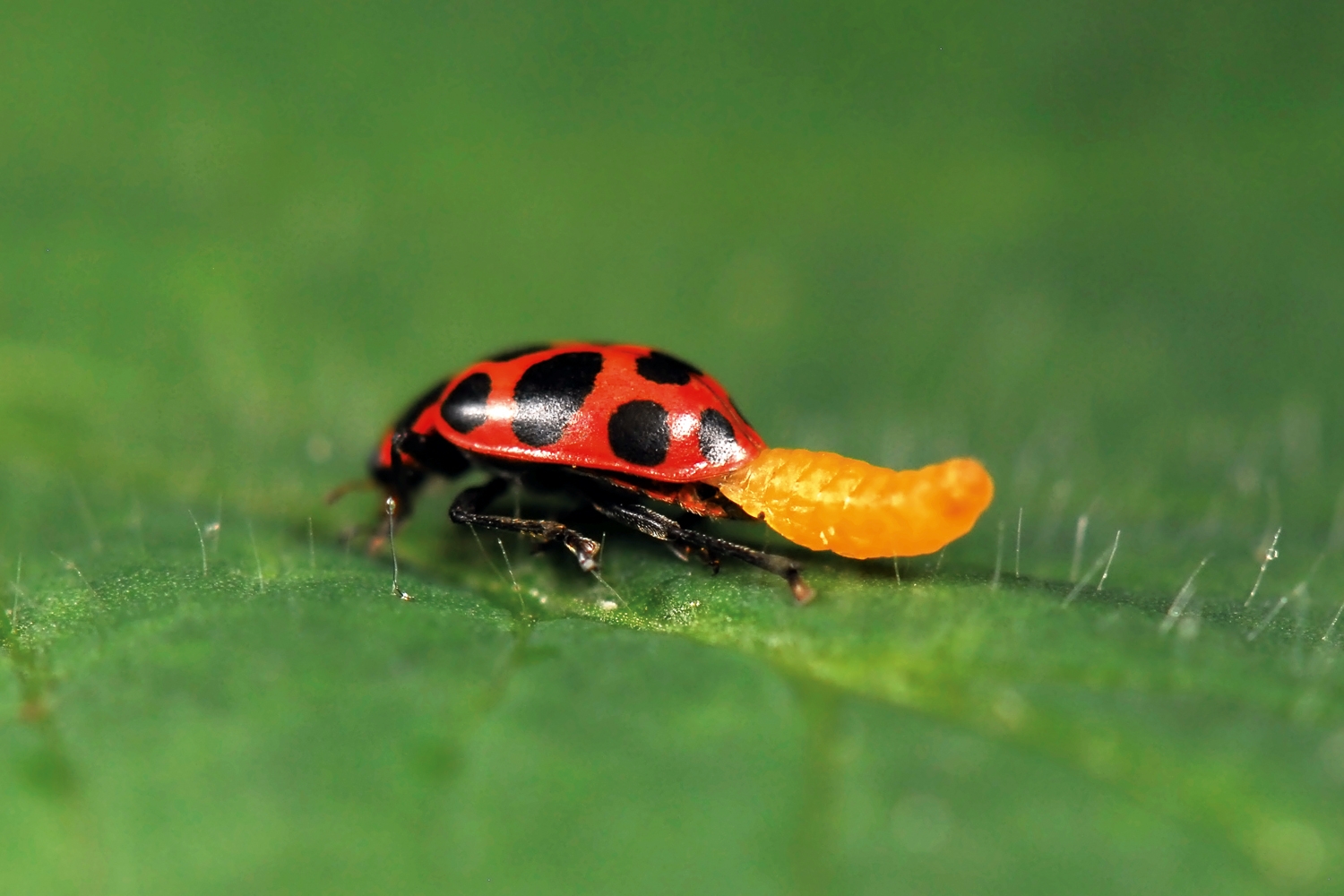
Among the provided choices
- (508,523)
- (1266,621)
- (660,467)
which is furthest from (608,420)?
(1266,621)

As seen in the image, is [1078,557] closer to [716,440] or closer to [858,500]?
[858,500]

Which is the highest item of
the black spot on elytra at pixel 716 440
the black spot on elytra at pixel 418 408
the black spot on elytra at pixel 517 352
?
the black spot on elytra at pixel 517 352

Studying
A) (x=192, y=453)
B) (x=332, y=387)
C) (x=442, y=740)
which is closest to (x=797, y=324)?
(x=332, y=387)

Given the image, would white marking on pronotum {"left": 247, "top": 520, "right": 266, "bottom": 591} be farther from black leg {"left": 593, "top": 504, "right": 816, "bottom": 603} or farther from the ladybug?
black leg {"left": 593, "top": 504, "right": 816, "bottom": 603}

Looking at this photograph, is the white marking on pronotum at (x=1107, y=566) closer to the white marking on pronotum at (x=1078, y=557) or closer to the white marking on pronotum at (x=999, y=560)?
the white marking on pronotum at (x=1078, y=557)

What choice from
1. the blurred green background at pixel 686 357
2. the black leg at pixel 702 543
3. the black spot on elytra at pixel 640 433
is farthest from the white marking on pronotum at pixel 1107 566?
the black spot on elytra at pixel 640 433
